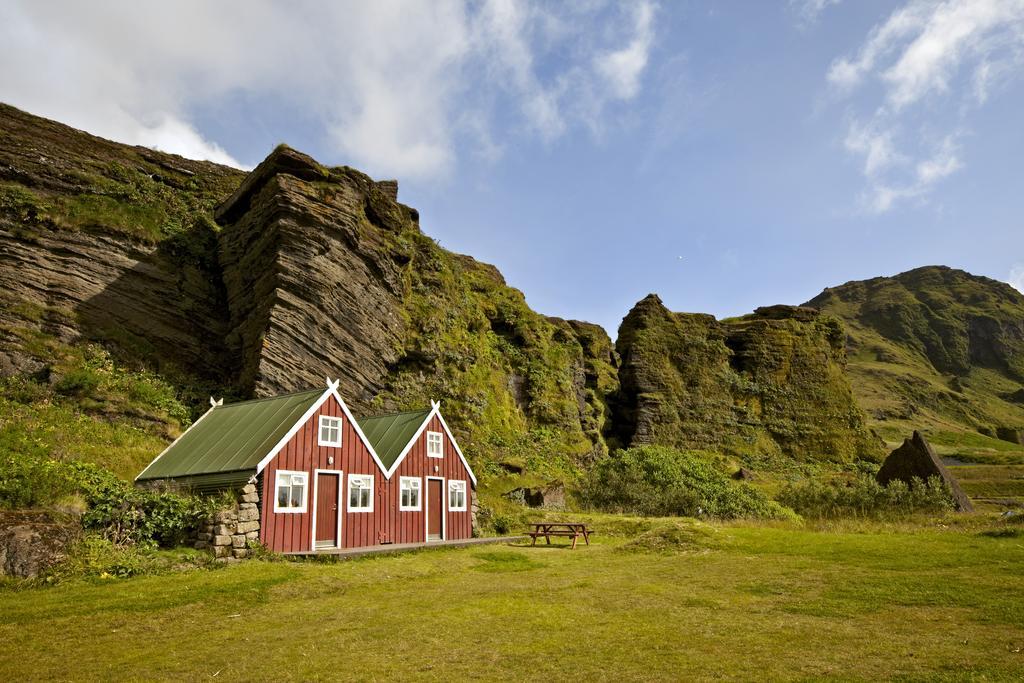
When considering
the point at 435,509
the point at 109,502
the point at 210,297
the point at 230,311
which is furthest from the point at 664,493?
the point at 109,502

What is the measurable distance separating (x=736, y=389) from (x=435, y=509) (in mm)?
65692

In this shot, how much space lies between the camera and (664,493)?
147 feet

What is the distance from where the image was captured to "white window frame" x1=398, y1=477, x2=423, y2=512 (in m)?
28.1

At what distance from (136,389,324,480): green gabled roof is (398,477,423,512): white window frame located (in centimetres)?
615

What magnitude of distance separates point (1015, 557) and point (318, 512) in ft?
72.4

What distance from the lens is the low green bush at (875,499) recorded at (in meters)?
33.1

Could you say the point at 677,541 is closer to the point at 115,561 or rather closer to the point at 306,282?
the point at 115,561

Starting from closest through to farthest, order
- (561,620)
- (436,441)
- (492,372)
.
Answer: (561,620) < (436,441) < (492,372)

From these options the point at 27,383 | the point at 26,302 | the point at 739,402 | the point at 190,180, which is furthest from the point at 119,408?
the point at 739,402

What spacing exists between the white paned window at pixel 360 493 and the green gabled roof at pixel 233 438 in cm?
374

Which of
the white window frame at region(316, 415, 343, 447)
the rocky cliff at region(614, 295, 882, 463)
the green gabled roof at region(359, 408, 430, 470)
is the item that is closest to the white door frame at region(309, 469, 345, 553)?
the white window frame at region(316, 415, 343, 447)

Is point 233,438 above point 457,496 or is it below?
above

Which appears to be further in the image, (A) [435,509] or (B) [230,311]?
(B) [230,311]

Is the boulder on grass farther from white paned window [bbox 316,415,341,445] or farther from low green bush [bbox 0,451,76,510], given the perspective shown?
low green bush [bbox 0,451,76,510]
